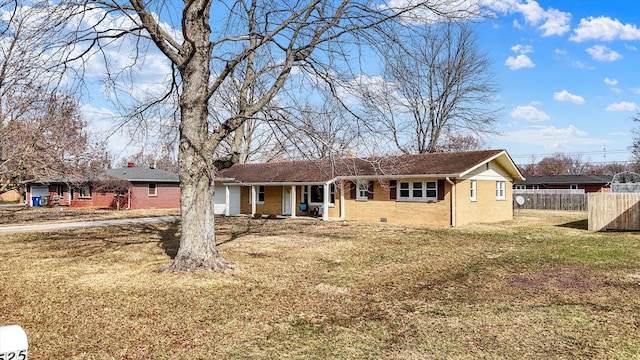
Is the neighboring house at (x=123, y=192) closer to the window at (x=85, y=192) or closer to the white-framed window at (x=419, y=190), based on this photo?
the window at (x=85, y=192)

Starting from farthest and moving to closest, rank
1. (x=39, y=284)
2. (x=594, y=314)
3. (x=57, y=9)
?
(x=39, y=284) → (x=57, y=9) → (x=594, y=314)

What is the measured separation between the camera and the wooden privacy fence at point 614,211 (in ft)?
58.3

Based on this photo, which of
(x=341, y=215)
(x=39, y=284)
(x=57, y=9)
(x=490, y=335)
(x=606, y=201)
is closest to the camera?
(x=490, y=335)

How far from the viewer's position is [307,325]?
19.0 ft

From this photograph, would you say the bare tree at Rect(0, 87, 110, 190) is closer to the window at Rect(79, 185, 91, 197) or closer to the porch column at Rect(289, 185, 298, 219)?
the porch column at Rect(289, 185, 298, 219)

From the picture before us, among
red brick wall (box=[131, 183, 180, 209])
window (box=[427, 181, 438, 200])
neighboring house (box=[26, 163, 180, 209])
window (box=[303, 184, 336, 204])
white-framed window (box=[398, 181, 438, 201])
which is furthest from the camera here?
red brick wall (box=[131, 183, 180, 209])

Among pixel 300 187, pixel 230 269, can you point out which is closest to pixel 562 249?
pixel 230 269

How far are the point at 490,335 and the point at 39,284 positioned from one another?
26.3ft

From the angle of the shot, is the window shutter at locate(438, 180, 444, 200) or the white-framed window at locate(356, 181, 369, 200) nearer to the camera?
the window shutter at locate(438, 180, 444, 200)

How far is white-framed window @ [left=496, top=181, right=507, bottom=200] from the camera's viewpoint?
76.1 feet

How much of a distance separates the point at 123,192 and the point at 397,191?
22.9 metres

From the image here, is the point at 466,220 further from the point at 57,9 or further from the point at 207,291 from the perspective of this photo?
the point at 57,9

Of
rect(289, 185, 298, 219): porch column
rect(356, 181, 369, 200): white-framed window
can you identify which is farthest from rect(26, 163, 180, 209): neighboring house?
rect(356, 181, 369, 200): white-framed window

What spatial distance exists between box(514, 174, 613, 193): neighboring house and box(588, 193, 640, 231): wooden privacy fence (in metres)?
23.4
